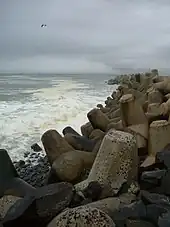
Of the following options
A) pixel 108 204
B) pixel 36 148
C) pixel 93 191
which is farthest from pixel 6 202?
pixel 36 148

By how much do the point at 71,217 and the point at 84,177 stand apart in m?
1.80

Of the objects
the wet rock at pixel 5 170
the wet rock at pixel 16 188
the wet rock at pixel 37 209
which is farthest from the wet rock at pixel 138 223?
the wet rock at pixel 5 170

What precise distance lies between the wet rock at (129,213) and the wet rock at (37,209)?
495 mm

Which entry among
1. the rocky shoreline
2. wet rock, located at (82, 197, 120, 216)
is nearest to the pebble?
the rocky shoreline

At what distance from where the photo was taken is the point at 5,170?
391 cm

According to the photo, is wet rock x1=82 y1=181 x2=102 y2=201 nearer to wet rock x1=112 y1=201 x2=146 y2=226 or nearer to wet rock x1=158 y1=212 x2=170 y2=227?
wet rock x1=112 y1=201 x2=146 y2=226

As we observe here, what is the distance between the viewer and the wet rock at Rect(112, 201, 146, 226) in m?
2.74

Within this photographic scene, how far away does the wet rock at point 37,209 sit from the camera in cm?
305

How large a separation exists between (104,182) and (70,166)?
0.74m

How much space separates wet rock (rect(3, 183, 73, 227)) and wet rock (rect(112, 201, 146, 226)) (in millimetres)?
495

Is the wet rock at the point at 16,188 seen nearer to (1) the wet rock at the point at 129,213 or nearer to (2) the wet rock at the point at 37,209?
(2) the wet rock at the point at 37,209

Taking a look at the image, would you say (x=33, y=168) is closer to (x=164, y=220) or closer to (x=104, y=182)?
(x=104, y=182)

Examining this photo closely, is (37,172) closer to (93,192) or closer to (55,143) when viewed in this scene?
(55,143)

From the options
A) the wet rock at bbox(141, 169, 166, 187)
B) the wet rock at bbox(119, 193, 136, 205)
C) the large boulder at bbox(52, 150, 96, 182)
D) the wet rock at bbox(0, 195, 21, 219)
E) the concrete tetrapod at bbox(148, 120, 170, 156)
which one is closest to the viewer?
the wet rock at bbox(119, 193, 136, 205)
